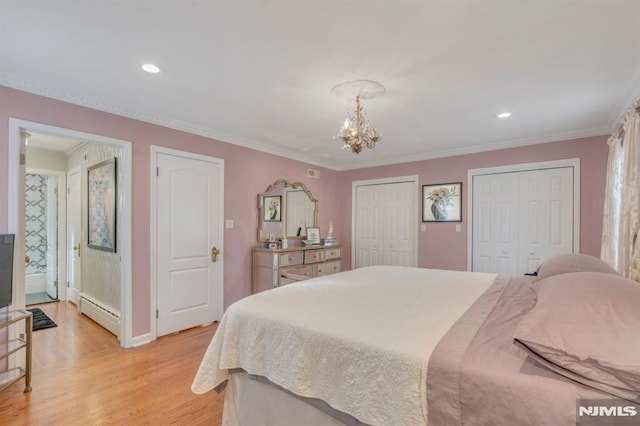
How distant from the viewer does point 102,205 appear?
3.64 m

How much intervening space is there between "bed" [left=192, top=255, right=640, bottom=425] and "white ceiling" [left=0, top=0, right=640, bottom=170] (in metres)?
1.38

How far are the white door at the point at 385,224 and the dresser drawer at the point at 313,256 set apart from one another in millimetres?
1099

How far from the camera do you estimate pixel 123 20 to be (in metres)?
1.65

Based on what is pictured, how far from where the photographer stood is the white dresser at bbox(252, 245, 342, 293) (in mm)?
3949

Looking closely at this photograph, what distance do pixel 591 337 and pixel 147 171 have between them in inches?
139

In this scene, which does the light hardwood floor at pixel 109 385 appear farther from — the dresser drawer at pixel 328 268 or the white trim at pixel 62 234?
the dresser drawer at pixel 328 268

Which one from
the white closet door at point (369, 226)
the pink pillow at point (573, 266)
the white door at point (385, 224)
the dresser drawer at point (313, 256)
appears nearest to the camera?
the pink pillow at point (573, 266)

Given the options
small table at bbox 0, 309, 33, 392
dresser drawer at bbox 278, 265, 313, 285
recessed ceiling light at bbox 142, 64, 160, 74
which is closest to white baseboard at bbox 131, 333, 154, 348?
small table at bbox 0, 309, 33, 392

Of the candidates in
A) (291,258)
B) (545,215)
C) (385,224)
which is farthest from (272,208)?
(545,215)

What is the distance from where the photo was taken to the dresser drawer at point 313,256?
4.43 m

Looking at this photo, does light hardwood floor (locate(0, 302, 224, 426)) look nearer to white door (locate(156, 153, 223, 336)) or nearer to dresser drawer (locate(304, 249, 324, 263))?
white door (locate(156, 153, 223, 336))

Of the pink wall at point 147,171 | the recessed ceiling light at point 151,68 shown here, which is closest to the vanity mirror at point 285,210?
the pink wall at point 147,171

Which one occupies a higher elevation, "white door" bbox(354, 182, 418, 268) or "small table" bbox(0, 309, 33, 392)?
"white door" bbox(354, 182, 418, 268)

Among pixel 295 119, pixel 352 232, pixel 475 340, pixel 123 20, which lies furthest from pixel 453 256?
pixel 123 20
